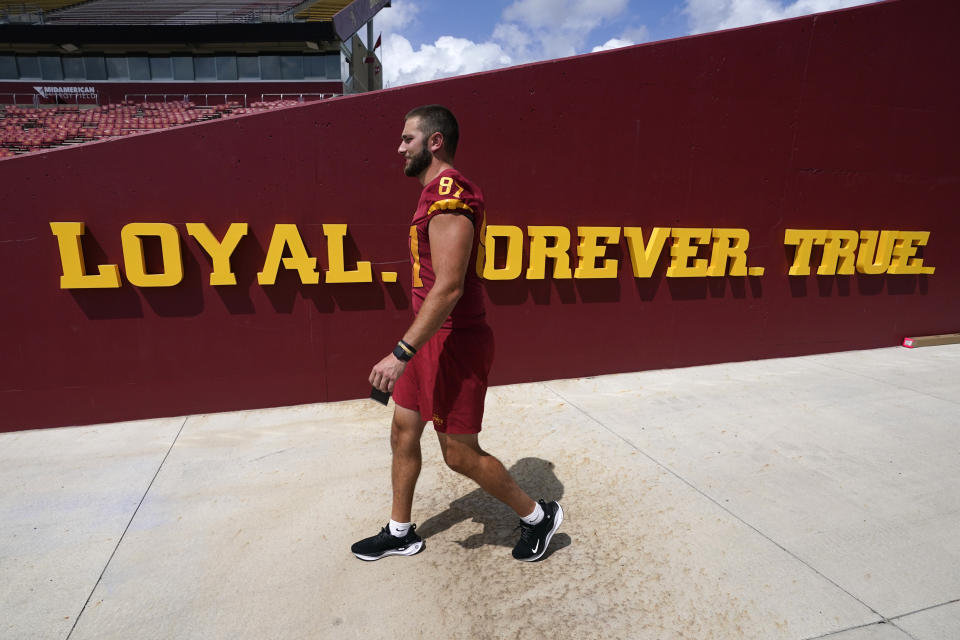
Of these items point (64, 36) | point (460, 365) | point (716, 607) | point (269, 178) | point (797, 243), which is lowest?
point (716, 607)

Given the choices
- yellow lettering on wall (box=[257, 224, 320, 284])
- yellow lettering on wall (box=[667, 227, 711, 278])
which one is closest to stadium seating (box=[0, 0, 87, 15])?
yellow lettering on wall (box=[257, 224, 320, 284])

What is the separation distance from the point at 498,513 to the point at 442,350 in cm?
107

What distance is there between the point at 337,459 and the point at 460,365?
4.93ft

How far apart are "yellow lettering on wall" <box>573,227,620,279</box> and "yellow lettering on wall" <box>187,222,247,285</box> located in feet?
8.67

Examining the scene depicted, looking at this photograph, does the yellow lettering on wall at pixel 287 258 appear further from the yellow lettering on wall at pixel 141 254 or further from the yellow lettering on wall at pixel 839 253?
the yellow lettering on wall at pixel 839 253

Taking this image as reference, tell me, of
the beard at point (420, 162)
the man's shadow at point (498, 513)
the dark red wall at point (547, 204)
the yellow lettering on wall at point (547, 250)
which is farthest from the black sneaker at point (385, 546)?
the yellow lettering on wall at point (547, 250)

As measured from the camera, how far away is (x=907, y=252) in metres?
5.36

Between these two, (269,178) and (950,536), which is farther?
(269,178)

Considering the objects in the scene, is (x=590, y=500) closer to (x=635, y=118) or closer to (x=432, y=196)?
(x=432, y=196)

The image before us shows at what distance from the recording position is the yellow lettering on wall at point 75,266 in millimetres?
3178

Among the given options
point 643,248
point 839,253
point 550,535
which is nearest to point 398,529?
point 550,535

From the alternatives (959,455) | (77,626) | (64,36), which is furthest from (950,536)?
(64,36)

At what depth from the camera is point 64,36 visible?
75.7 ft

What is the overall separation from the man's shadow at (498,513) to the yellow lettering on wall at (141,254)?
8.04 feet
